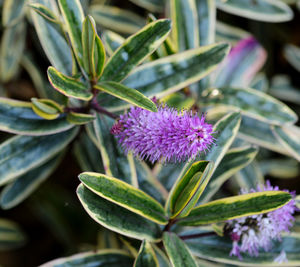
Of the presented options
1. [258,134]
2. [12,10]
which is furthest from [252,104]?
[12,10]

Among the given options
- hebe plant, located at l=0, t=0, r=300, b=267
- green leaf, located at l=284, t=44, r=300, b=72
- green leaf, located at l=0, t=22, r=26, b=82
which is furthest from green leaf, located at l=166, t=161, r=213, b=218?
green leaf, located at l=284, t=44, r=300, b=72

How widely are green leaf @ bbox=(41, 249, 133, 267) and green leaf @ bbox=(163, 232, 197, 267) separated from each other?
0.17 metres

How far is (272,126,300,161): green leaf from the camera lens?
A: 959 millimetres

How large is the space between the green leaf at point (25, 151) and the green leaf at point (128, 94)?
0.21m

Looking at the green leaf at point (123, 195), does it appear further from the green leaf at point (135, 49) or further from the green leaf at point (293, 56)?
the green leaf at point (293, 56)

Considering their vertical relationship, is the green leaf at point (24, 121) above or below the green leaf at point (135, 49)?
below

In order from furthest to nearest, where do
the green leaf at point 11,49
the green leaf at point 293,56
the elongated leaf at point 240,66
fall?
the green leaf at point 293,56 < the green leaf at point 11,49 < the elongated leaf at point 240,66

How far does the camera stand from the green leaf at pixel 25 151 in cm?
83

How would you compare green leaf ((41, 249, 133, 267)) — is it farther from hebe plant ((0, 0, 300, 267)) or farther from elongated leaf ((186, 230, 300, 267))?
elongated leaf ((186, 230, 300, 267))

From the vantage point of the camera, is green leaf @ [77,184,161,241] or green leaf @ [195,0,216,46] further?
green leaf @ [195,0,216,46]

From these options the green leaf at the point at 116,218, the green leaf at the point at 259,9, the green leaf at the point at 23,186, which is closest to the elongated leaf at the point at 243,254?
the green leaf at the point at 116,218

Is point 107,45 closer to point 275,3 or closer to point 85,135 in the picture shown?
point 85,135

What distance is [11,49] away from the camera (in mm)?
1269

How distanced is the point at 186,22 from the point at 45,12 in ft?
1.25
